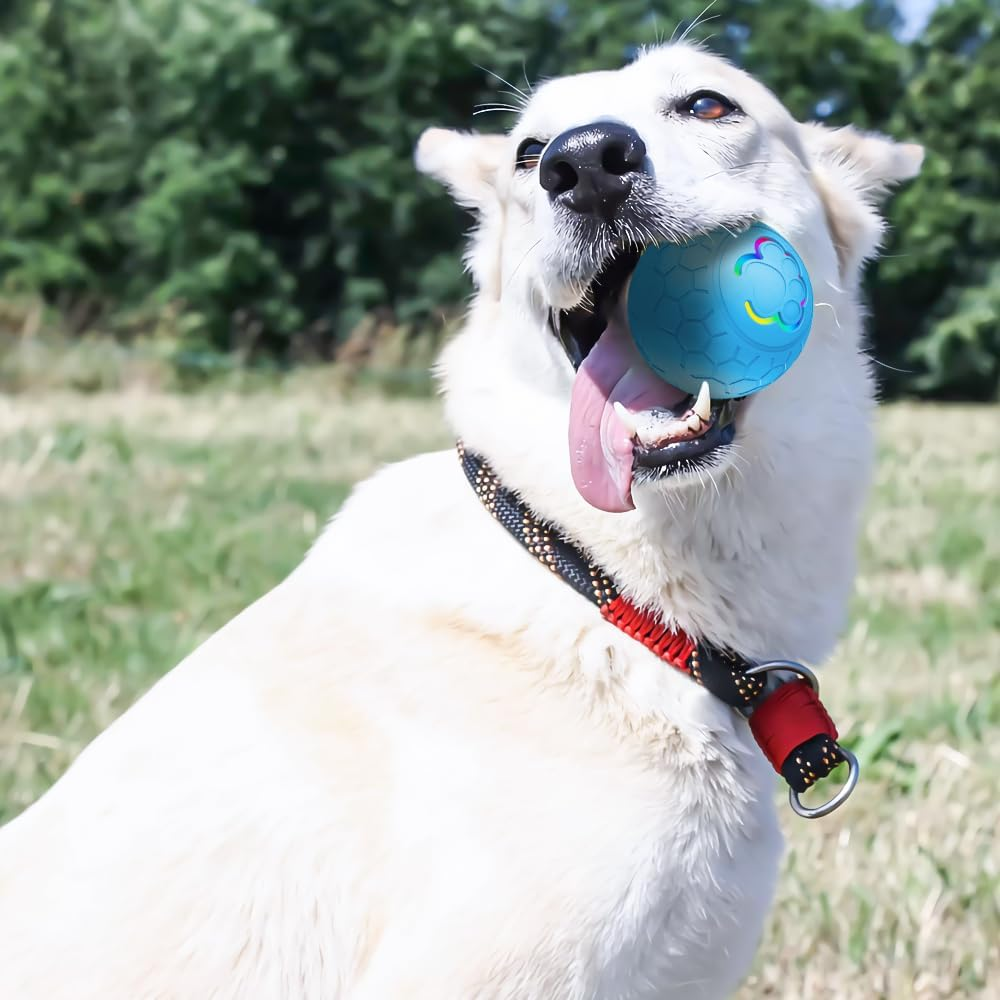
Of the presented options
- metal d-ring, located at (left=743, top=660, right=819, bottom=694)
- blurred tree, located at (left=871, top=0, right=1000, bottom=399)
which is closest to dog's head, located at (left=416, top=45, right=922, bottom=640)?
metal d-ring, located at (left=743, top=660, right=819, bottom=694)

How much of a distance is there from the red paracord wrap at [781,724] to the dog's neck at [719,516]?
78 millimetres

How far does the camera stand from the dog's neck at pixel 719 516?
6.06ft

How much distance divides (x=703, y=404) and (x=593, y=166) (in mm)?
388

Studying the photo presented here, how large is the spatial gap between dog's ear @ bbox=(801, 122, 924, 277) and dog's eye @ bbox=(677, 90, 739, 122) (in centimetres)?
24

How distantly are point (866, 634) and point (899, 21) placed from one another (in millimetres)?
15022

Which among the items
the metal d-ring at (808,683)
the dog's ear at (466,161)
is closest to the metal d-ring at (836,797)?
the metal d-ring at (808,683)

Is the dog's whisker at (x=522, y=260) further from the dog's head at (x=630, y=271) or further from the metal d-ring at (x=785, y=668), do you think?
the metal d-ring at (x=785, y=668)

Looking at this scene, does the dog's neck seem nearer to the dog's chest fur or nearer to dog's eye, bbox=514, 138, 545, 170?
the dog's chest fur

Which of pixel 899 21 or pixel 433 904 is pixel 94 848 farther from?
pixel 899 21

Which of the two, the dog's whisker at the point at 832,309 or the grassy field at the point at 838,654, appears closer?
the dog's whisker at the point at 832,309

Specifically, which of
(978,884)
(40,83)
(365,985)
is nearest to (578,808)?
(365,985)

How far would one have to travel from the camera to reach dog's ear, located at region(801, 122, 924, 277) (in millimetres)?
2223

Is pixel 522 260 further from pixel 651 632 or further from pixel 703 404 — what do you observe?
pixel 651 632

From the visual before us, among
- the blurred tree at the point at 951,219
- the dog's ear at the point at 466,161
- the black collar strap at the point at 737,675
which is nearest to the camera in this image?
the black collar strap at the point at 737,675
